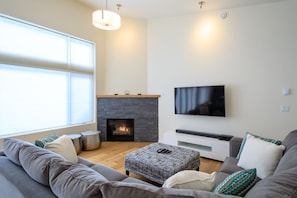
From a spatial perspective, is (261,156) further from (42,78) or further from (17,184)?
(42,78)

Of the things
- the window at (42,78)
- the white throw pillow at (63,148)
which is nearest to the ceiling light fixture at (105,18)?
the window at (42,78)

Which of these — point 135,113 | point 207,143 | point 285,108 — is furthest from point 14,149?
point 285,108

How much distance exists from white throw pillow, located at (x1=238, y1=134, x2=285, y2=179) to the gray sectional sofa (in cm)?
36

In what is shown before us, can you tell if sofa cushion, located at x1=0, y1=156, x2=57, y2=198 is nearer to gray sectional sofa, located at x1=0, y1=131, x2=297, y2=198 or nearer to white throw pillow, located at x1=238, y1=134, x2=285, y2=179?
gray sectional sofa, located at x1=0, y1=131, x2=297, y2=198

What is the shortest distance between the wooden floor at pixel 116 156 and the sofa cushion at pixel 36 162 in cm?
164

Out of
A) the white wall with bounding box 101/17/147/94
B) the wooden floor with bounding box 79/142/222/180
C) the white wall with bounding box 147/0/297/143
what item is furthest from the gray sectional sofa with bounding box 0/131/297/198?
the white wall with bounding box 101/17/147/94

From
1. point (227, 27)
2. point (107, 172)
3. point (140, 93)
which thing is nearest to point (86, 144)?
point (140, 93)

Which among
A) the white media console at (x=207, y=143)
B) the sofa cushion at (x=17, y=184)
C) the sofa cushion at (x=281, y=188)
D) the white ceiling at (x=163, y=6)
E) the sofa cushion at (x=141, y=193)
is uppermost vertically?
the white ceiling at (x=163, y=6)

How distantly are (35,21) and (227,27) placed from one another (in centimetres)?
377

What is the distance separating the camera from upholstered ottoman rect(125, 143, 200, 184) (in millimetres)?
2035

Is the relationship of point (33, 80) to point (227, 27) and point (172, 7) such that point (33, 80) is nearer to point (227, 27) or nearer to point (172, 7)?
point (172, 7)

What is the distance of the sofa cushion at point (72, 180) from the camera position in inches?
33.4

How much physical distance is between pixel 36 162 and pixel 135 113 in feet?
10.8

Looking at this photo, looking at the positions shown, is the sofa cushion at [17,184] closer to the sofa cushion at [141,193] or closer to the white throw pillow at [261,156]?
the sofa cushion at [141,193]
